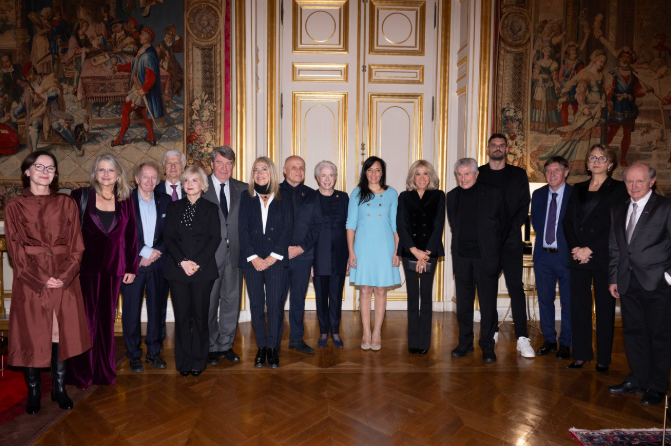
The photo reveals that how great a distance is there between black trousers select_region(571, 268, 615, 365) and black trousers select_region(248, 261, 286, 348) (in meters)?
2.42

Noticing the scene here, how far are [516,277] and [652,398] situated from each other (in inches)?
55.7

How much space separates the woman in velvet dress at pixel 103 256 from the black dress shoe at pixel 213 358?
28.9 inches

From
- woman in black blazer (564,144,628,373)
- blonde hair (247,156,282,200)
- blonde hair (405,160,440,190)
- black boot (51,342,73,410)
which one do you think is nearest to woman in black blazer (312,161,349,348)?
blonde hair (247,156,282,200)

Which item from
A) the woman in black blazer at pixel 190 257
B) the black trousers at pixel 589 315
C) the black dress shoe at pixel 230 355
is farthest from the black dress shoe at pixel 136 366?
the black trousers at pixel 589 315

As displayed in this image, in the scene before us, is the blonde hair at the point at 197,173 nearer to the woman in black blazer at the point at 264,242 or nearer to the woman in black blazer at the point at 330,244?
the woman in black blazer at the point at 264,242

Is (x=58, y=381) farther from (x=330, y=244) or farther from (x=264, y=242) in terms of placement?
(x=330, y=244)

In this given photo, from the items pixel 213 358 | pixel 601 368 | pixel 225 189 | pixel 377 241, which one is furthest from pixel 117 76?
pixel 601 368

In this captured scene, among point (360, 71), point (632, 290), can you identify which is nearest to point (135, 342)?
point (632, 290)

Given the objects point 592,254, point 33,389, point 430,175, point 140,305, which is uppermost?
point 430,175

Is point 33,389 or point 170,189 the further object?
point 170,189

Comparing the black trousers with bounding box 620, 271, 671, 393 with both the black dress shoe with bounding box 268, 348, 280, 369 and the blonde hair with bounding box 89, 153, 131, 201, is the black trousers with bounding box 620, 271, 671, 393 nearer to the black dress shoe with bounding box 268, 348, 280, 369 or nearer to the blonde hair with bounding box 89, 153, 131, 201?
the black dress shoe with bounding box 268, 348, 280, 369

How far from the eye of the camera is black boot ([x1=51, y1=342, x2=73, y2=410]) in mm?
3227

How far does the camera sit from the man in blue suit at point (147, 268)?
3.90 m

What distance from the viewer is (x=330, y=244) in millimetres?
4379
